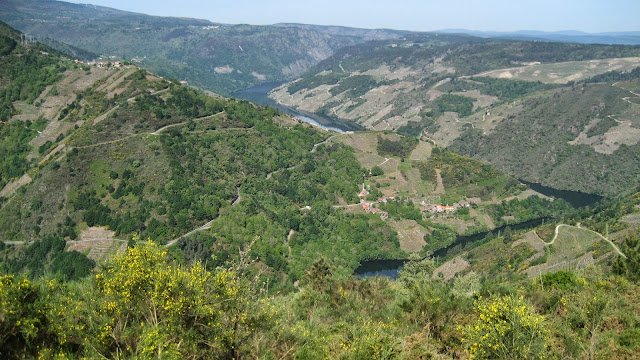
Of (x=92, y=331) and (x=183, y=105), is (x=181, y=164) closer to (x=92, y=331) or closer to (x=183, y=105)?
(x=183, y=105)

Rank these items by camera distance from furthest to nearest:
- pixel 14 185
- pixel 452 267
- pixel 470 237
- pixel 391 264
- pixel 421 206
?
pixel 421 206
pixel 470 237
pixel 391 264
pixel 452 267
pixel 14 185

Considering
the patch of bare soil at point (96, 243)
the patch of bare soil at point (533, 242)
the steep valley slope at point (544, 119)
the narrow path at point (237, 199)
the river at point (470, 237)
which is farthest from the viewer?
the steep valley slope at point (544, 119)

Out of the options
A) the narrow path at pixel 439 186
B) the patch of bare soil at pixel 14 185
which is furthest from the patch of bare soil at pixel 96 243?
the narrow path at pixel 439 186

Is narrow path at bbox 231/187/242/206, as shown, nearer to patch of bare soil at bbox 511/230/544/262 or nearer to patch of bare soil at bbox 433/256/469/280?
patch of bare soil at bbox 433/256/469/280

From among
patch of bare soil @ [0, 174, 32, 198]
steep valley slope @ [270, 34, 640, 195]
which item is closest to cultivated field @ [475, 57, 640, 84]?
steep valley slope @ [270, 34, 640, 195]

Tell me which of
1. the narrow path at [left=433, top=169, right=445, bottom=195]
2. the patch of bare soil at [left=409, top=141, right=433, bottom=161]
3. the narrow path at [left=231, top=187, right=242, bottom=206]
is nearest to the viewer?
the narrow path at [left=231, top=187, right=242, bottom=206]

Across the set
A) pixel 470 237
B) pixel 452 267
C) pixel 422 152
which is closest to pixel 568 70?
pixel 422 152

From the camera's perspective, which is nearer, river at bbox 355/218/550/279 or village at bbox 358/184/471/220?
river at bbox 355/218/550/279

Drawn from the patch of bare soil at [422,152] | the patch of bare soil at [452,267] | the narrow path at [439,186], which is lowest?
the patch of bare soil at [452,267]

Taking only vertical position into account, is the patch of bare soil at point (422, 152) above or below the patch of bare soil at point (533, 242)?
above

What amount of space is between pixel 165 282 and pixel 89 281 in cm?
569

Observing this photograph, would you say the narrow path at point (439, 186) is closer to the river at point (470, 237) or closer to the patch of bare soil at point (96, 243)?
the river at point (470, 237)

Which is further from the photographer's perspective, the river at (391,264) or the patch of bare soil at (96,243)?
the river at (391,264)

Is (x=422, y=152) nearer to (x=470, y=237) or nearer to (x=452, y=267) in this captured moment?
(x=470, y=237)
